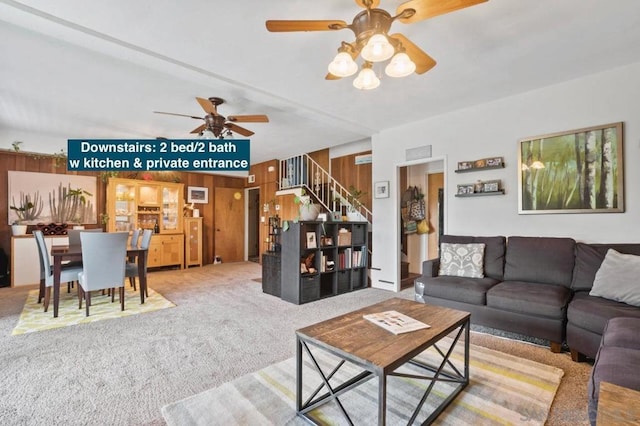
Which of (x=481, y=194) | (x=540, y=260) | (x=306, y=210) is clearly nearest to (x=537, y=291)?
(x=540, y=260)

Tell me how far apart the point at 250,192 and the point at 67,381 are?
6847 millimetres

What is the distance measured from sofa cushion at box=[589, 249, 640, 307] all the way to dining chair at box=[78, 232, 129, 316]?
15.7 feet

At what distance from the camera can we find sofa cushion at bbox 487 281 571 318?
2.42m

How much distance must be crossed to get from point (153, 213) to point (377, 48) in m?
6.25

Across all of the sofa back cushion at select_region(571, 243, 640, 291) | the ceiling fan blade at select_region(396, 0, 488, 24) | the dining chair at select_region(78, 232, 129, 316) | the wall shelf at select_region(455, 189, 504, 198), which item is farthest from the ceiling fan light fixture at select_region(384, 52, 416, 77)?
the dining chair at select_region(78, 232, 129, 316)

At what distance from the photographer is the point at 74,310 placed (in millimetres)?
3574

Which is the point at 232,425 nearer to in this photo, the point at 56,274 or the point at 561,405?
the point at 561,405

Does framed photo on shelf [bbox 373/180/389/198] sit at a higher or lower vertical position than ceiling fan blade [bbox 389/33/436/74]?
lower

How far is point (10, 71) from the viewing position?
290 centimetres

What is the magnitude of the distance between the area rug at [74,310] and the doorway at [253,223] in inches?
163

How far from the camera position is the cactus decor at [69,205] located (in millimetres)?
5656

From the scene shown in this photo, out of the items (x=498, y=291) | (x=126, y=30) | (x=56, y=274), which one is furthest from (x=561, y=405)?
(x=56, y=274)

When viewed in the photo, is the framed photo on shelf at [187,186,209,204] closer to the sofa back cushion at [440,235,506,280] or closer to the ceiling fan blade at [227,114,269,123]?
the ceiling fan blade at [227,114,269,123]

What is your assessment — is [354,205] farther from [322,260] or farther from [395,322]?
A: [395,322]
